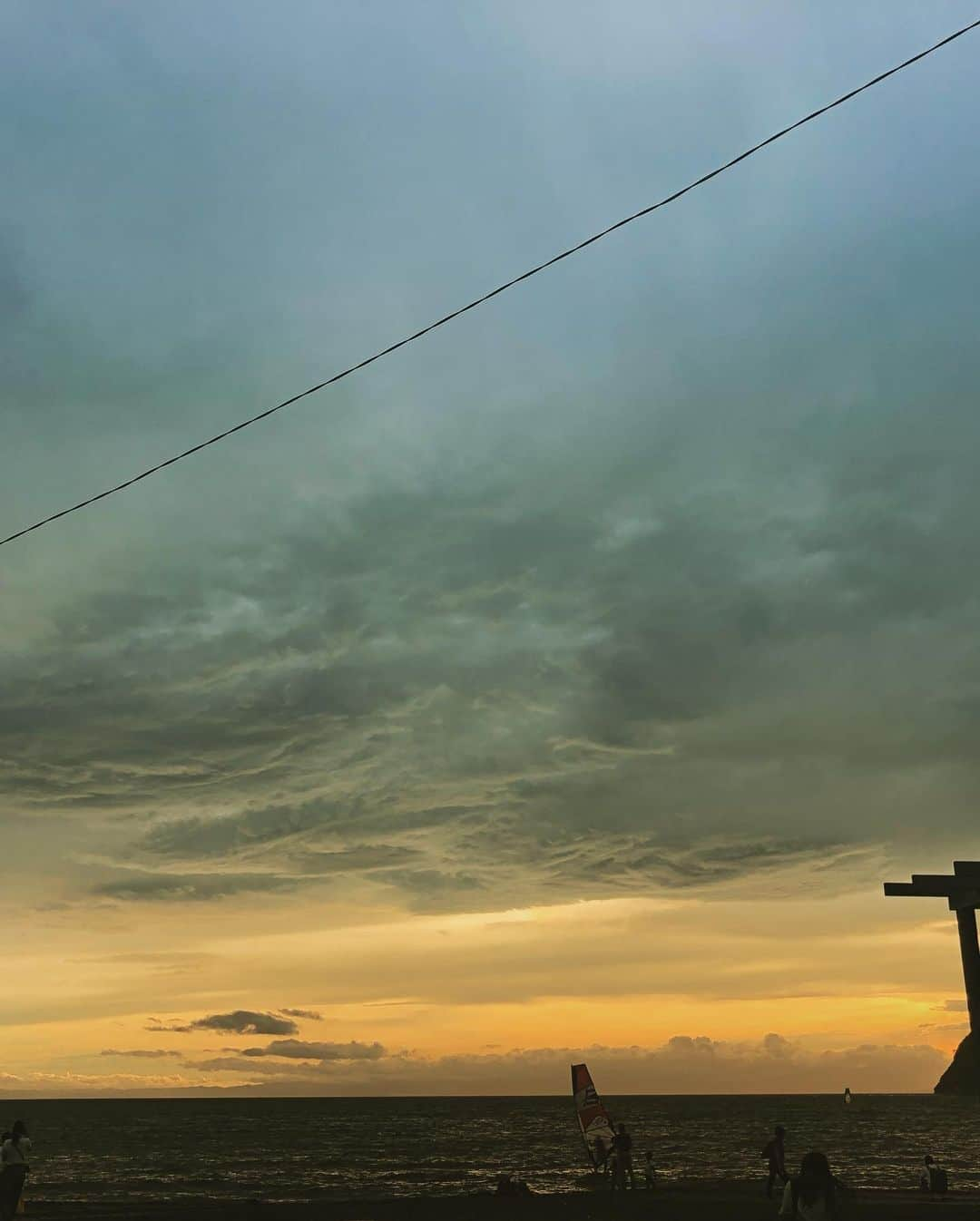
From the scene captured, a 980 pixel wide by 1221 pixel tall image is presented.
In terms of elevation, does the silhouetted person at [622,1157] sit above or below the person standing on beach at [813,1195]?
below

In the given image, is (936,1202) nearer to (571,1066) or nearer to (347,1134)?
(571,1066)

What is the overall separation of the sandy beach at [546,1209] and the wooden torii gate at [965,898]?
23.0 feet

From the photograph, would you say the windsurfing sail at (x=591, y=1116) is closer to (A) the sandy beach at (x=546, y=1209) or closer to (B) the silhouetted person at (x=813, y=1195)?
(A) the sandy beach at (x=546, y=1209)

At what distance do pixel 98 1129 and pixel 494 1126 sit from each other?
159 ft

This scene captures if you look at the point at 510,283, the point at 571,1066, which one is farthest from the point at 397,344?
the point at 571,1066

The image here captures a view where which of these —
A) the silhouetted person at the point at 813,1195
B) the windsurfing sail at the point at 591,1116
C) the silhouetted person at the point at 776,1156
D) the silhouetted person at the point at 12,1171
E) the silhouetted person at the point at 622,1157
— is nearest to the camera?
the silhouetted person at the point at 813,1195

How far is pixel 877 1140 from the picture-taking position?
97625 millimetres

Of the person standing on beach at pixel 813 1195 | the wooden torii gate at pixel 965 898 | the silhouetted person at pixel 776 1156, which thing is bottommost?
the silhouetted person at pixel 776 1156

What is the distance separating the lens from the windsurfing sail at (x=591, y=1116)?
37656 mm

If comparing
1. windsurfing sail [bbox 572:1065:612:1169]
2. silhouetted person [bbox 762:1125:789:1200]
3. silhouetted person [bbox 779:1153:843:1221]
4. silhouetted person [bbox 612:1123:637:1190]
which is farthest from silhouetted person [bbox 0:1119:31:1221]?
windsurfing sail [bbox 572:1065:612:1169]

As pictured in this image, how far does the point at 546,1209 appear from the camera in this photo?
92.8 ft

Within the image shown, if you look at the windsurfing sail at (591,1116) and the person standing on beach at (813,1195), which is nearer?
the person standing on beach at (813,1195)

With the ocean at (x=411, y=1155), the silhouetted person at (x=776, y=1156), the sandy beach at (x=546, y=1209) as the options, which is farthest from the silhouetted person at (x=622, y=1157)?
the ocean at (x=411, y=1155)

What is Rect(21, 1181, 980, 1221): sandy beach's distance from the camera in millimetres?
26484
